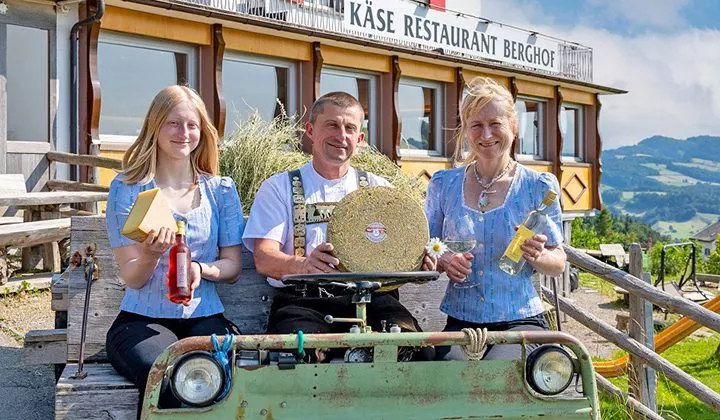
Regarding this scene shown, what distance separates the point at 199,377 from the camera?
9.20 feet

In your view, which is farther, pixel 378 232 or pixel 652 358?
pixel 652 358

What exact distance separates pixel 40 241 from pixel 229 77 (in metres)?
6.77

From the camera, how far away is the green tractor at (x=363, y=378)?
278 centimetres

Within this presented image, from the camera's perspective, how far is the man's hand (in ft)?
11.2

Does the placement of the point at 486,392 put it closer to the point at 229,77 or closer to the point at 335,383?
the point at 335,383

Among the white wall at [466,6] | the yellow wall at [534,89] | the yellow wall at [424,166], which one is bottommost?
the yellow wall at [424,166]

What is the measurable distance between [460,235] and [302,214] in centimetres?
69

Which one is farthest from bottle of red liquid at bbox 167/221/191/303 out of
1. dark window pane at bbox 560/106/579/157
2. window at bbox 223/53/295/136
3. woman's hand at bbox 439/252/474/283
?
dark window pane at bbox 560/106/579/157

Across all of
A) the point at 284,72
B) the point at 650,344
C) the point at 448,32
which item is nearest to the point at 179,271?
the point at 650,344

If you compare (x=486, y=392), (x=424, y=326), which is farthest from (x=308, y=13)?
(x=486, y=392)

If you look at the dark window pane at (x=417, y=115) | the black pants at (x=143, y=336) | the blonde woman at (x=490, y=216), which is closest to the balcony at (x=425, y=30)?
the dark window pane at (x=417, y=115)

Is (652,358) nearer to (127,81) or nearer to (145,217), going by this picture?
(145,217)

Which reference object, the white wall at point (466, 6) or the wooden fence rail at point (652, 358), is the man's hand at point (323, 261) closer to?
the wooden fence rail at point (652, 358)

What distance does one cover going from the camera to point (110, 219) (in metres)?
3.68
